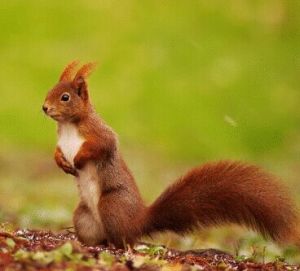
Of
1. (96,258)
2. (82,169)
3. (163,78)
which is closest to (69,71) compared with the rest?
(82,169)

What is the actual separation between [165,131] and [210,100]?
95cm

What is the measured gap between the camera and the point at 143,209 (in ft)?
22.1

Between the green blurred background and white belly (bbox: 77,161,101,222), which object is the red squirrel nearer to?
white belly (bbox: 77,161,101,222)

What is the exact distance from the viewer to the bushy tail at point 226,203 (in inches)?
251

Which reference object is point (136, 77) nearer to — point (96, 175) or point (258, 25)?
point (258, 25)

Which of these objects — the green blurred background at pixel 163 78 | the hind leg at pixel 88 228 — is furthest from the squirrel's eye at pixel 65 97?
the green blurred background at pixel 163 78

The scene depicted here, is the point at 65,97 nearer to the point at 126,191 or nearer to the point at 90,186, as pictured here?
the point at 90,186

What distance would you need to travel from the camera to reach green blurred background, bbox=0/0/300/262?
1501 cm

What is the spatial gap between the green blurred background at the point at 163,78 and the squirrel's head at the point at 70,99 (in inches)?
240

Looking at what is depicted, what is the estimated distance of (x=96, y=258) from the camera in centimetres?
555

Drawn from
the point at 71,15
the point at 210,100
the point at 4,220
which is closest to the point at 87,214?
the point at 4,220

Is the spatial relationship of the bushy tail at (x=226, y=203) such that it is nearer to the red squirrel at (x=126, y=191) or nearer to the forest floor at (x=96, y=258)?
the red squirrel at (x=126, y=191)

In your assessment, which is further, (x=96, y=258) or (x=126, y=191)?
(x=126, y=191)

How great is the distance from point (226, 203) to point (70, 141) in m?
0.96
